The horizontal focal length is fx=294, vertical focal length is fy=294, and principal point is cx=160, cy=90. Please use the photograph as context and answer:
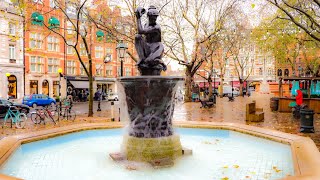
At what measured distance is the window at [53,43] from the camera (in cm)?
4556

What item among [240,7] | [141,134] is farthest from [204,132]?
[240,7]

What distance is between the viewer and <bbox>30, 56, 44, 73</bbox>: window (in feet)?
140

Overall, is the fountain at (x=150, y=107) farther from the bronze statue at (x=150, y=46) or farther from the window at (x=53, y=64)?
the window at (x=53, y=64)

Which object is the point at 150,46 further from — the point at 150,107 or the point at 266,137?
the point at 266,137

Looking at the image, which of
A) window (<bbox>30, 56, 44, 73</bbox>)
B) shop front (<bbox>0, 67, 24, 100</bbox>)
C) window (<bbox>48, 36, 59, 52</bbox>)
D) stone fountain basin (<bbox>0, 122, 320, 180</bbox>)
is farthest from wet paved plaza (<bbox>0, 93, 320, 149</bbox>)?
window (<bbox>48, 36, 59, 52</bbox>)

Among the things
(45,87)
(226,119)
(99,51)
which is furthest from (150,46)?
(99,51)

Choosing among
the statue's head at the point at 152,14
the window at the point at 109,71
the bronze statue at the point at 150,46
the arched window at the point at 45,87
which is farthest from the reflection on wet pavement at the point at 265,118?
the window at the point at 109,71

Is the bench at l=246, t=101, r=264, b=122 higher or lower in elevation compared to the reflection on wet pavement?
higher

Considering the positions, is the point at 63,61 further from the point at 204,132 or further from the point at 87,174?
the point at 87,174

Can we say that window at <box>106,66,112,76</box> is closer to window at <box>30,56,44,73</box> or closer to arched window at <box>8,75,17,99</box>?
window at <box>30,56,44,73</box>

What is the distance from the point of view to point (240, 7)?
2845cm

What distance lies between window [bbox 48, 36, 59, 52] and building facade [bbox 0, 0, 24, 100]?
18.3 ft

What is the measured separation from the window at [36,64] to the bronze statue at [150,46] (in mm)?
39369

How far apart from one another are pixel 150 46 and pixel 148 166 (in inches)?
119
